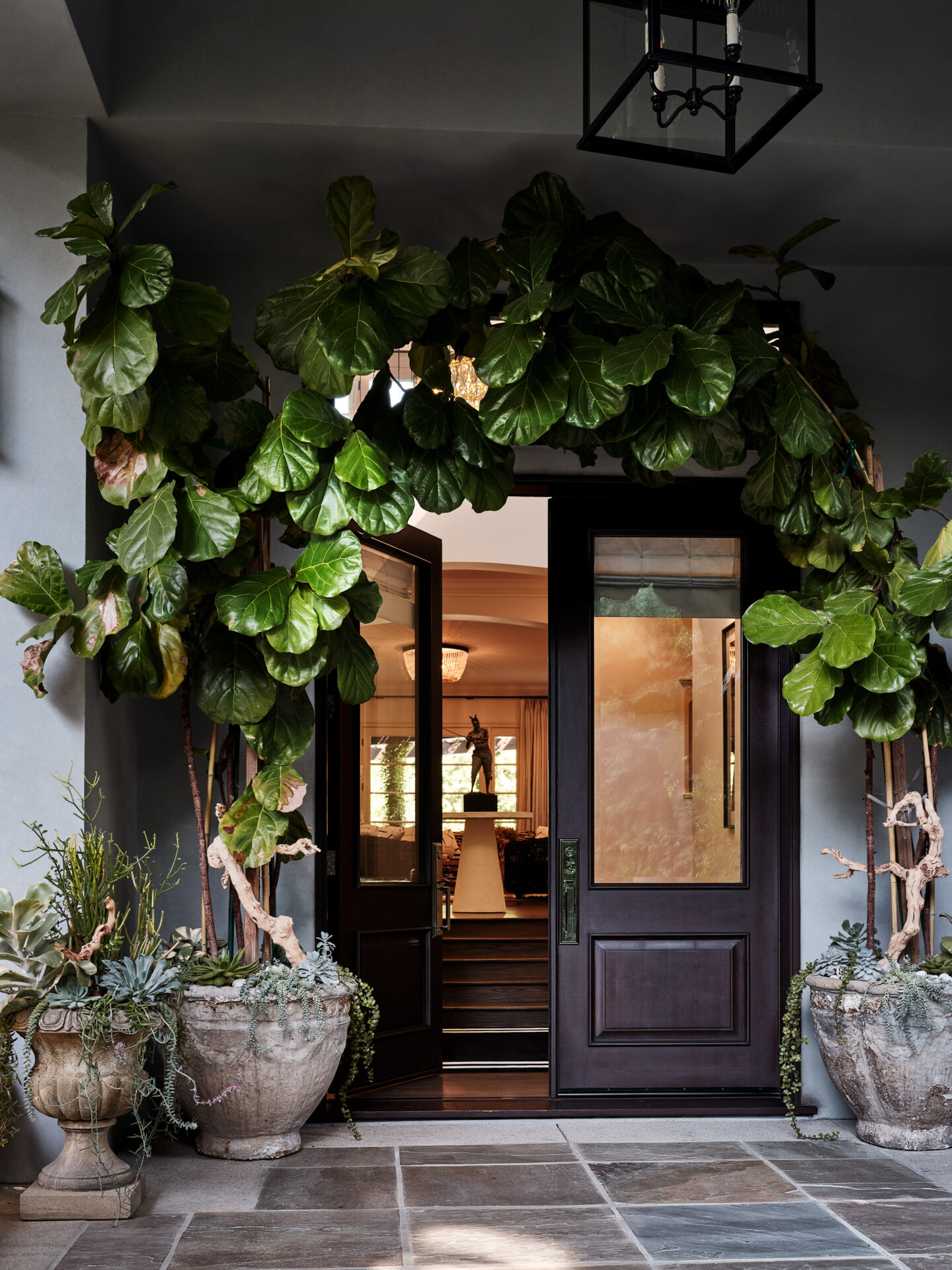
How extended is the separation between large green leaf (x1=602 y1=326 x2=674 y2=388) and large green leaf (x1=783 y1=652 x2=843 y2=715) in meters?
0.98

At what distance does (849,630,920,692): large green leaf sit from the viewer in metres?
3.45

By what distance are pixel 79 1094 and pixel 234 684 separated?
114cm

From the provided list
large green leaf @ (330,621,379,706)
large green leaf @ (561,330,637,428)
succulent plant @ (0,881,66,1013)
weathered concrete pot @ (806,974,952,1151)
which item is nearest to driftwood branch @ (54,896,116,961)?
succulent plant @ (0,881,66,1013)

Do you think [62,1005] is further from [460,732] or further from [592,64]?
[460,732]

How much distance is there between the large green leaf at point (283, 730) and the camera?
3443 millimetres

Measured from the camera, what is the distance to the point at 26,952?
10.0 ft

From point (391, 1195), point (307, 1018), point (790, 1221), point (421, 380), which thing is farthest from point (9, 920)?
point (790, 1221)

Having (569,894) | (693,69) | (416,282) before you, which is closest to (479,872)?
(569,894)

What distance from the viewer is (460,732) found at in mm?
14539

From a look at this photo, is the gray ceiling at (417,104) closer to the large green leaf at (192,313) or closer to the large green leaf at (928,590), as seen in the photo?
the large green leaf at (192,313)

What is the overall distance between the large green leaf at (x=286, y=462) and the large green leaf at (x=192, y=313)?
1.04 ft

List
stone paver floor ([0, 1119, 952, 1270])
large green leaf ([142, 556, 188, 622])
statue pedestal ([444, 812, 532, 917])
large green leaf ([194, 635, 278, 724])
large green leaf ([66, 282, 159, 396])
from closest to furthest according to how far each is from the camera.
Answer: stone paver floor ([0, 1119, 952, 1270])
large green leaf ([66, 282, 159, 396])
large green leaf ([142, 556, 188, 622])
large green leaf ([194, 635, 278, 724])
statue pedestal ([444, 812, 532, 917])

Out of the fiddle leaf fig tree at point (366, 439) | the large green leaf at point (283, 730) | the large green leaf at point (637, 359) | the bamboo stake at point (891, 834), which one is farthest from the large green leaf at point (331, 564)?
the bamboo stake at point (891, 834)

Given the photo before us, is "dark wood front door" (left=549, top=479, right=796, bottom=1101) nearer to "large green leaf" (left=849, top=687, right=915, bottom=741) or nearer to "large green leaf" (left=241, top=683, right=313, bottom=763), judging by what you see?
"large green leaf" (left=849, top=687, right=915, bottom=741)
